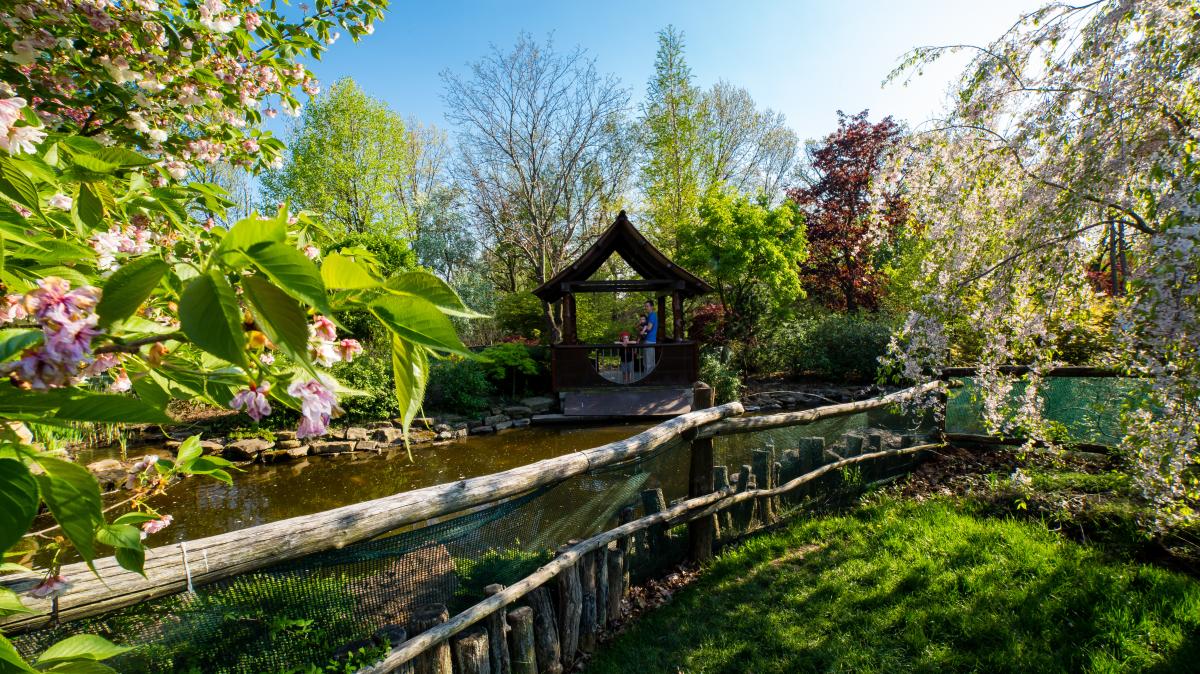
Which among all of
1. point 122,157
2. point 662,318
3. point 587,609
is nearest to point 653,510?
point 587,609

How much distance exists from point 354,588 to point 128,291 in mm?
2144

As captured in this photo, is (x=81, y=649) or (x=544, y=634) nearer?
(x=81, y=649)

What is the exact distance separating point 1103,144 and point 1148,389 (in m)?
1.43

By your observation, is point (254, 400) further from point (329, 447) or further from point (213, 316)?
point (329, 447)

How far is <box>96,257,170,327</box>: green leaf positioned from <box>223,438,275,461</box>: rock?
34.2ft

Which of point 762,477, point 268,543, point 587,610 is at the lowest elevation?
point 587,610

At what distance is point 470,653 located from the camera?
238cm

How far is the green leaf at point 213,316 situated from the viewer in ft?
1.61

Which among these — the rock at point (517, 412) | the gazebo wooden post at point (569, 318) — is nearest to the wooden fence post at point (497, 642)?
the rock at point (517, 412)

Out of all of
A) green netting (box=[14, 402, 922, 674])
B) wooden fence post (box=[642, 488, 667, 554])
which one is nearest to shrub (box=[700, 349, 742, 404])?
wooden fence post (box=[642, 488, 667, 554])

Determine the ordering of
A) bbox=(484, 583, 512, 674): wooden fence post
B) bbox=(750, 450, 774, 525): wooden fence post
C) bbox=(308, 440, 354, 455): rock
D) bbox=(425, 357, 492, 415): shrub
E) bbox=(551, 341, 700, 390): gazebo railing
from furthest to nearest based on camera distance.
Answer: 1. bbox=(425, 357, 492, 415): shrub
2. bbox=(551, 341, 700, 390): gazebo railing
3. bbox=(308, 440, 354, 455): rock
4. bbox=(750, 450, 774, 525): wooden fence post
5. bbox=(484, 583, 512, 674): wooden fence post

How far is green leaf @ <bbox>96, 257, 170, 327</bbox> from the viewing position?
20.5 inches

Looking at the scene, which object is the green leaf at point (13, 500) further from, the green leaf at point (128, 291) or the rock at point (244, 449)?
the rock at point (244, 449)

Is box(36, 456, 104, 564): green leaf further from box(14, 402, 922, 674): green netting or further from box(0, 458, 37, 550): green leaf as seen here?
box(14, 402, 922, 674): green netting
